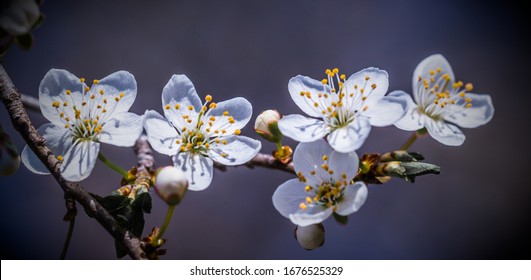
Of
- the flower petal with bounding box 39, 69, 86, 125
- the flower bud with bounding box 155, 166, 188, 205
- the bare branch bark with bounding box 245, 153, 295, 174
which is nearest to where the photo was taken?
the flower bud with bounding box 155, 166, 188, 205

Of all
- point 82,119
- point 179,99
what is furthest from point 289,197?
point 82,119

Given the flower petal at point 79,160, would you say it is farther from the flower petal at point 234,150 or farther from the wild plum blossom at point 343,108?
the wild plum blossom at point 343,108

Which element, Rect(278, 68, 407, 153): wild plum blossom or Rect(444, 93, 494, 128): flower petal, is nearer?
Rect(278, 68, 407, 153): wild plum blossom

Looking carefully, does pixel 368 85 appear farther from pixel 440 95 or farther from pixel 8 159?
pixel 8 159

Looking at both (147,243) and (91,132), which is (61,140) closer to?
(91,132)

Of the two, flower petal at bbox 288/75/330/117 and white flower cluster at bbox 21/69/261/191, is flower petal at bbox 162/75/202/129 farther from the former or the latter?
flower petal at bbox 288/75/330/117

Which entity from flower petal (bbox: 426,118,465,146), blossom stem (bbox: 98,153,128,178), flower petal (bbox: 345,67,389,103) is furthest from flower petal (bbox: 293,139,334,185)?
blossom stem (bbox: 98,153,128,178)
